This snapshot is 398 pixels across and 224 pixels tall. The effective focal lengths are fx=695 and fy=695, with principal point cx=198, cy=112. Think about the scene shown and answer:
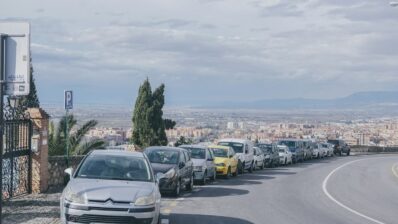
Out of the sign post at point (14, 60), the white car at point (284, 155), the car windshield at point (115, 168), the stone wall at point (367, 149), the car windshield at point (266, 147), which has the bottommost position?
the stone wall at point (367, 149)

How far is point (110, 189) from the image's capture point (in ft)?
39.5

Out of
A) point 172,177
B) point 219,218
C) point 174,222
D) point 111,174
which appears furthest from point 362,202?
point 111,174

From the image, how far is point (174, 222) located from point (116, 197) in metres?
2.98

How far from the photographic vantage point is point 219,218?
15430mm

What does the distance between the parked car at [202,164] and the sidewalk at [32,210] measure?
25.9 feet

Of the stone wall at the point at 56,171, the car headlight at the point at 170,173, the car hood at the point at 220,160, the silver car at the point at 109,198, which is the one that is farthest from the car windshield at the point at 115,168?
the car hood at the point at 220,160

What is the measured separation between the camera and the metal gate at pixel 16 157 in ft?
55.3

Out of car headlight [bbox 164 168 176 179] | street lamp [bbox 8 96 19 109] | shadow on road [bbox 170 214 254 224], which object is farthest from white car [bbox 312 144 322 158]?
shadow on road [bbox 170 214 254 224]

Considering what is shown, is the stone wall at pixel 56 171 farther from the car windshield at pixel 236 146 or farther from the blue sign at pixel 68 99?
the car windshield at pixel 236 146

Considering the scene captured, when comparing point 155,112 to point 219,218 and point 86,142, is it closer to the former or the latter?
point 86,142

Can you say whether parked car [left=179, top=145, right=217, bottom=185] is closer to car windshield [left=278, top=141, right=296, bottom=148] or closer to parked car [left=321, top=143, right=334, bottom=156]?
car windshield [left=278, top=141, right=296, bottom=148]

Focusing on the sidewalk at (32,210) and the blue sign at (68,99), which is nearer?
the sidewalk at (32,210)

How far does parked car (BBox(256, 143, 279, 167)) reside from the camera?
135 ft

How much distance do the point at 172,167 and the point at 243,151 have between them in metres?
14.7
